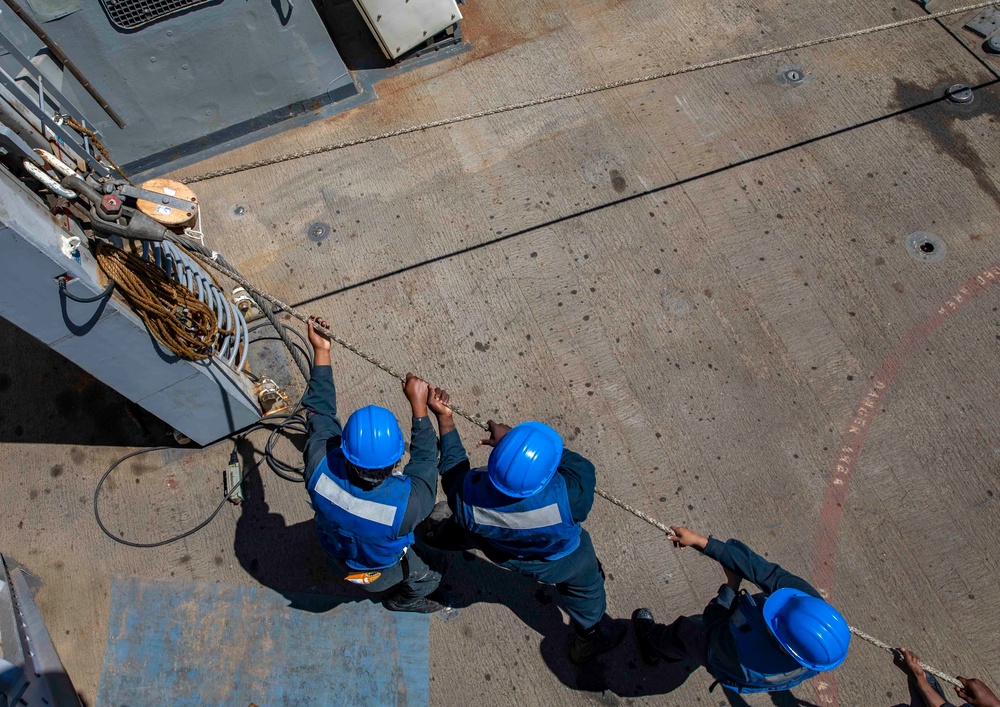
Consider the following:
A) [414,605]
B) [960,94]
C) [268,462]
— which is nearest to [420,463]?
[414,605]

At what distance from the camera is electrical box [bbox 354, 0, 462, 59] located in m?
6.39

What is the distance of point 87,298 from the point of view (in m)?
3.51

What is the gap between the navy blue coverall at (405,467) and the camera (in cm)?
356

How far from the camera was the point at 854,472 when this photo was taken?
483cm

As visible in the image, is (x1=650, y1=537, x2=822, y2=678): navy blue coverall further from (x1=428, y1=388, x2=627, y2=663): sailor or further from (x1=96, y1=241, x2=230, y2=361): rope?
(x1=96, y1=241, x2=230, y2=361): rope

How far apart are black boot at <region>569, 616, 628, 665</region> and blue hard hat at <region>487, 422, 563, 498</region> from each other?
1389 mm

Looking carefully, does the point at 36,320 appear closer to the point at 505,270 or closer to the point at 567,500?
the point at 567,500

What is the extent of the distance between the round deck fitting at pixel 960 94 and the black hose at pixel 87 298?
7202mm

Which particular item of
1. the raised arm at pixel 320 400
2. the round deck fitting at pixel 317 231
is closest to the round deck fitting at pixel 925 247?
the raised arm at pixel 320 400

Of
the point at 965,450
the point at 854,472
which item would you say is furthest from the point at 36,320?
the point at 965,450

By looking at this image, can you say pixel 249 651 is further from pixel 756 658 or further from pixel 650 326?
pixel 650 326

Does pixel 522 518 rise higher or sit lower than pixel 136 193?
lower

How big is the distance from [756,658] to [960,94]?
5.82 metres

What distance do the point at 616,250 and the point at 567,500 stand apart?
2.93 m
